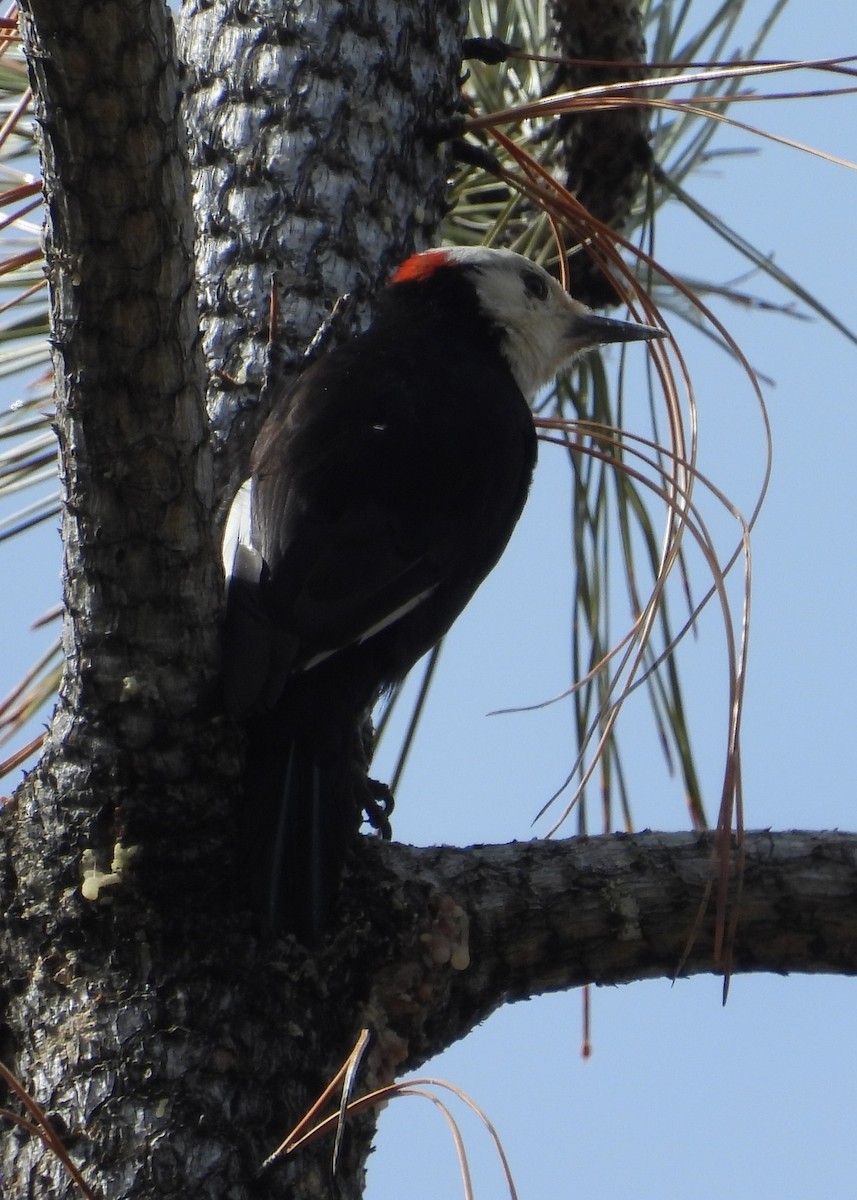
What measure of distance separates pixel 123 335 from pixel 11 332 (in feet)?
4.52

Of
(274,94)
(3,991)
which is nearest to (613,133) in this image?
(274,94)

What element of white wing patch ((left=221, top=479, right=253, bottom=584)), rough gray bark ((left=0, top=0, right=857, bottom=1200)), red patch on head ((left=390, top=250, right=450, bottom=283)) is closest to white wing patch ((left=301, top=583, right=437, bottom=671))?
white wing patch ((left=221, top=479, right=253, bottom=584))

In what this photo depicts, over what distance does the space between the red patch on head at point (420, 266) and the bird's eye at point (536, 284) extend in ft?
0.86

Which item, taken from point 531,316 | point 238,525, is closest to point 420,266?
point 531,316

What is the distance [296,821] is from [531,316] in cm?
147

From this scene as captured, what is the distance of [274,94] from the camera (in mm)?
2539

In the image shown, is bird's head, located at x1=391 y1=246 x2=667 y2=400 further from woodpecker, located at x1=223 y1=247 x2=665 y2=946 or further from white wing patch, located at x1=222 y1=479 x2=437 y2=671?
white wing patch, located at x1=222 y1=479 x2=437 y2=671

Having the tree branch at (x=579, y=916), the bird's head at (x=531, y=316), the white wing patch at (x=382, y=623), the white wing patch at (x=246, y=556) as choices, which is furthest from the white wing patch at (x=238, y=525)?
the bird's head at (x=531, y=316)

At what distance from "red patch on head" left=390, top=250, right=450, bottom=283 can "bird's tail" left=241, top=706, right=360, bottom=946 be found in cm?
88

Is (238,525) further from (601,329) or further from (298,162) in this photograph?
(601,329)

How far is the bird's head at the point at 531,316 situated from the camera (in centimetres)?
309

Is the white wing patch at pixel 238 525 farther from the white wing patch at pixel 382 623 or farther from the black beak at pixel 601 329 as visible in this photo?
the black beak at pixel 601 329

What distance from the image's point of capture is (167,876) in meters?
1.87

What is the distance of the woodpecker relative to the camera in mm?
1961
